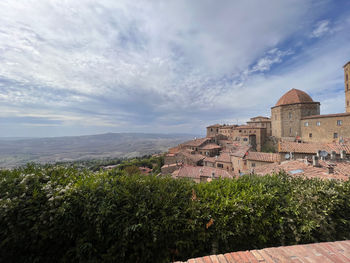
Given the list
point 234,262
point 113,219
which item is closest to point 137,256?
point 113,219

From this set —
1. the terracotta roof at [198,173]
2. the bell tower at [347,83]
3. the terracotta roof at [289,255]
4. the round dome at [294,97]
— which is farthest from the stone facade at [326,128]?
the terracotta roof at [289,255]

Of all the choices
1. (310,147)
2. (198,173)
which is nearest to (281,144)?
(310,147)

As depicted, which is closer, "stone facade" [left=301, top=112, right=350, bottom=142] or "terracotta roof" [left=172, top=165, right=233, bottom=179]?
"terracotta roof" [left=172, top=165, right=233, bottom=179]

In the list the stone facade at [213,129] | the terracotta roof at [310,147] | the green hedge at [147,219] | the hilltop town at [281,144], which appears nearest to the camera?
the green hedge at [147,219]

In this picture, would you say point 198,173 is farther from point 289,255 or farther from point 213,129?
point 213,129

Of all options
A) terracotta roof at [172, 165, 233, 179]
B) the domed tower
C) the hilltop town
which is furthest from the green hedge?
the domed tower

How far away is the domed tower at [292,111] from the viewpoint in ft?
105

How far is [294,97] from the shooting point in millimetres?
33688

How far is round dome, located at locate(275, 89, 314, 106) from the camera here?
32875 millimetres

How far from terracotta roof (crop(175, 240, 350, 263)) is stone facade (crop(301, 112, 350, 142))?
3007 cm

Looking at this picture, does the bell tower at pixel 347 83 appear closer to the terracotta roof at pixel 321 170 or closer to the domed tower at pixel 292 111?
the domed tower at pixel 292 111

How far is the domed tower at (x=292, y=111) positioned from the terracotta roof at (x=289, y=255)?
38873 millimetres

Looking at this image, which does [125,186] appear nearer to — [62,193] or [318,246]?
[62,193]

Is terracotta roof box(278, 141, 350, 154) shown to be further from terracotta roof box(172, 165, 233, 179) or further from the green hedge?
the green hedge
